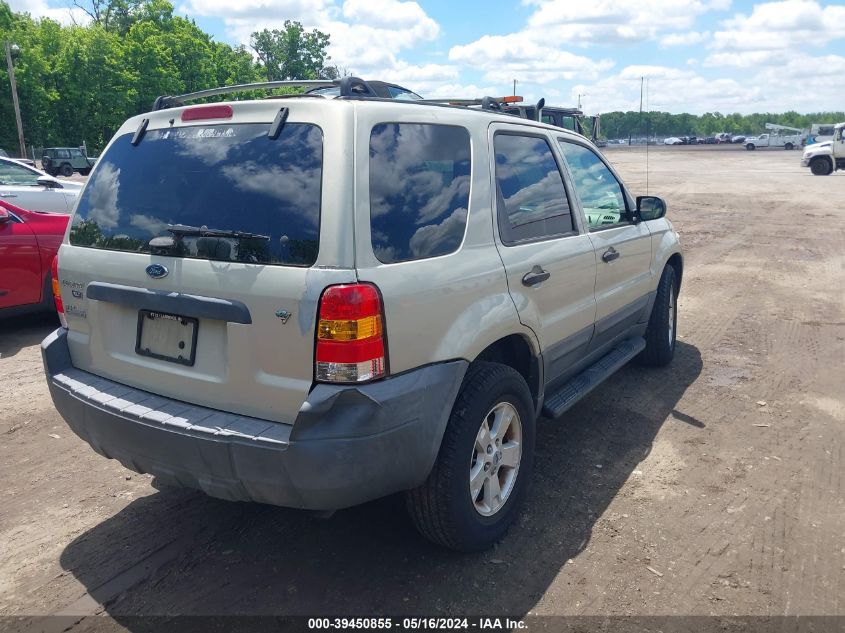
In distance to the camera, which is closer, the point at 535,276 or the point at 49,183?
the point at 535,276

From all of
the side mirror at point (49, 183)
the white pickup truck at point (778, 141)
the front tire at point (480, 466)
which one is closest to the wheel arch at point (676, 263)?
the front tire at point (480, 466)

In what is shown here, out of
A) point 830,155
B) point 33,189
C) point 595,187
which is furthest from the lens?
point 830,155

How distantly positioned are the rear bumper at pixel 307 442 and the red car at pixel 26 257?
14.8 feet

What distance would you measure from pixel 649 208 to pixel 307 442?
3.44m

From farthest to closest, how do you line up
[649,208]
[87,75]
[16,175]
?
1. [87,75]
2. [16,175]
3. [649,208]

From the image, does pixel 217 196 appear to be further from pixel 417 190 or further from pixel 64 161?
pixel 64 161

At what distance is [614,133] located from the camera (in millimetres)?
137750

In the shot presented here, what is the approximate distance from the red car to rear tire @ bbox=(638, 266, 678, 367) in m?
5.37

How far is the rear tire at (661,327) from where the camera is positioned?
5496 mm

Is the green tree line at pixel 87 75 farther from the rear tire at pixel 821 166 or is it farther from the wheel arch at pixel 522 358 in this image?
the wheel arch at pixel 522 358

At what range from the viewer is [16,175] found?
9305 millimetres

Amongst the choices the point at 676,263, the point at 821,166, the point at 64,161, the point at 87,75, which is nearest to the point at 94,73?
the point at 87,75

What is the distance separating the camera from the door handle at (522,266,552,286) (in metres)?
3.34

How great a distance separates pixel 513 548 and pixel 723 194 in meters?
21.2
